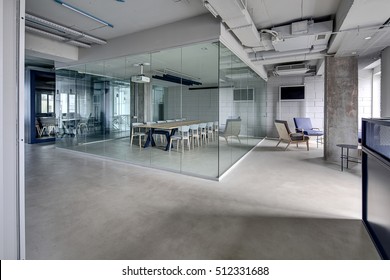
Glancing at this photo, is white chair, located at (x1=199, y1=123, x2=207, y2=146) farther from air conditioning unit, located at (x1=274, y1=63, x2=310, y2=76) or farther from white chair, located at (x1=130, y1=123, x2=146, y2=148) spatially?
air conditioning unit, located at (x1=274, y1=63, x2=310, y2=76)

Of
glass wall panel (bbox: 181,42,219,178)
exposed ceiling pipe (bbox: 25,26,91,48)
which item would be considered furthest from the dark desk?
glass wall panel (bbox: 181,42,219,178)

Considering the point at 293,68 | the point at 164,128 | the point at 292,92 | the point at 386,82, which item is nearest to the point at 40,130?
the point at 164,128

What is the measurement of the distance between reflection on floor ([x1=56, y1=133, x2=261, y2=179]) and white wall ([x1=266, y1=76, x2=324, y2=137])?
3.68 m

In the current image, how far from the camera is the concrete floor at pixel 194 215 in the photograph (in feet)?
6.96

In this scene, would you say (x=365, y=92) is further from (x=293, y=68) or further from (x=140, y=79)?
(x=140, y=79)

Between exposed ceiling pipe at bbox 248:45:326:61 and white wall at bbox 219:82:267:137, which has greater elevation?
exposed ceiling pipe at bbox 248:45:326:61

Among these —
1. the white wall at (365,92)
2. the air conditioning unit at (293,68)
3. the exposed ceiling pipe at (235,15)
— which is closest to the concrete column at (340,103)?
the air conditioning unit at (293,68)

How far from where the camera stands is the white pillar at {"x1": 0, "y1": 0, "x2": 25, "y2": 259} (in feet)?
4.31

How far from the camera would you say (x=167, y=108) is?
16.8 ft

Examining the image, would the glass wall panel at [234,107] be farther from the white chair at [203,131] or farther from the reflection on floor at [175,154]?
the white chair at [203,131]

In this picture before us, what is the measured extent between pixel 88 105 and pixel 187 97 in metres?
4.09

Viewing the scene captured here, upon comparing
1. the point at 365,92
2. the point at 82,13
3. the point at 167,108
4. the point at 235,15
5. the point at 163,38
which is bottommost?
the point at 167,108

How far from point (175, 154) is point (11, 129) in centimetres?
404

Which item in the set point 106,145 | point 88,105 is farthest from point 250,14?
point 88,105
